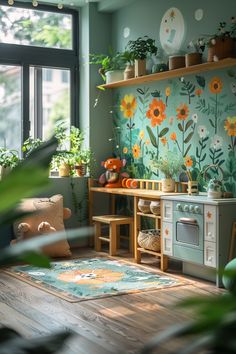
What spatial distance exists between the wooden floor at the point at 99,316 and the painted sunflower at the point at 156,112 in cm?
188

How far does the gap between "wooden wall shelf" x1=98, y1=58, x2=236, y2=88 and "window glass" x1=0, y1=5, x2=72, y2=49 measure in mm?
798

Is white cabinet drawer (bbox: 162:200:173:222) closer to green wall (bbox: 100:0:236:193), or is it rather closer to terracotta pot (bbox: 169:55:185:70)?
green wall (bbox: 100:0:236:193)

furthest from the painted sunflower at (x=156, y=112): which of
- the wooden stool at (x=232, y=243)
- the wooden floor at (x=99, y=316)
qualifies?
the wooden floor at (x=99, y=316)

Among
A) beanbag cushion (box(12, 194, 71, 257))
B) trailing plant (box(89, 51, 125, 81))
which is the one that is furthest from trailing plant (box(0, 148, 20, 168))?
trailing plant (box(89, 51, 125, 81))

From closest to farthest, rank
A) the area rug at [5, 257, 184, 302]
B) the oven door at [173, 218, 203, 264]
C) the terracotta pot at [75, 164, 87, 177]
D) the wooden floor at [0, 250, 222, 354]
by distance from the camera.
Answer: the wooden floor at [0, 250, 222, 354], the area rug at [5, 257, 184, 302], the oven door at [173, 218, 203, 264], the terracotta pot at [75, 164, 87, 177]

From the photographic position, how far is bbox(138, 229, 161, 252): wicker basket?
501 centimetres

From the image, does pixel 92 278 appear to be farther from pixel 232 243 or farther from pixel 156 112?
pixel 156 112

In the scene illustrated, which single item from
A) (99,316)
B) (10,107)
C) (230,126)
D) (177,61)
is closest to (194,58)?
(177,61)

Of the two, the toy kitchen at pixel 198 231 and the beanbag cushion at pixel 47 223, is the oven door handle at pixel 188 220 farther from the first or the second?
the beanbag cushion at pixel 47 223

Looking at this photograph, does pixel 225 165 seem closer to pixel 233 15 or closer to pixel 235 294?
pixel 233 15

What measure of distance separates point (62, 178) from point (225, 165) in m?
2.00

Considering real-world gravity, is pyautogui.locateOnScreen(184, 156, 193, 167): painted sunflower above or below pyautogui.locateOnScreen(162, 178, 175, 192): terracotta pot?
above

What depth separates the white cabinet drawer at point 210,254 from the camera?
14.1ft

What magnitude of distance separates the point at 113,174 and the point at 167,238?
1390 mm
